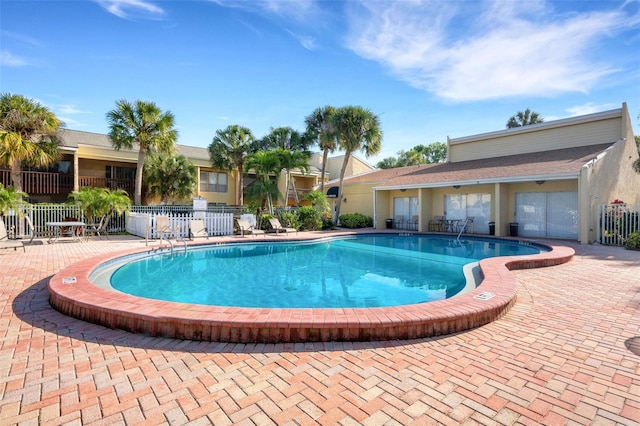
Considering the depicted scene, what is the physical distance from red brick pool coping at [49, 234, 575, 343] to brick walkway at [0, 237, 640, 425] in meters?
0.13

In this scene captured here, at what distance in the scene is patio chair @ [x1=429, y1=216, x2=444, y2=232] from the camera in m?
19.8

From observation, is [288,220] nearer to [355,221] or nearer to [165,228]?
[355,221]

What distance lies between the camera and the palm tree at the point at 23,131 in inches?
609

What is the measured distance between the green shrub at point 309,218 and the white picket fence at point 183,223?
4.75 meters

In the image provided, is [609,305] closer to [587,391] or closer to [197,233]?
[587,391]

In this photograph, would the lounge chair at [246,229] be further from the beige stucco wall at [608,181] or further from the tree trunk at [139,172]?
the beige stucco wall at [608,181]

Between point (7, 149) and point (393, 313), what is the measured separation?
19.6 m

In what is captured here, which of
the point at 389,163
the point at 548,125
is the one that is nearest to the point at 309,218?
the point at 548,125

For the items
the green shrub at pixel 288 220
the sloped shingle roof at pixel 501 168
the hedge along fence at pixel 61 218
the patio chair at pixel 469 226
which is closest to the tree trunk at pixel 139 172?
the hedge along fence at pixel 61 218

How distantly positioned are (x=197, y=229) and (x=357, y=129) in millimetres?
12294

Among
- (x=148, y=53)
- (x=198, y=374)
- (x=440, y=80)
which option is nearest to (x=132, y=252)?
(x=148, y=53)

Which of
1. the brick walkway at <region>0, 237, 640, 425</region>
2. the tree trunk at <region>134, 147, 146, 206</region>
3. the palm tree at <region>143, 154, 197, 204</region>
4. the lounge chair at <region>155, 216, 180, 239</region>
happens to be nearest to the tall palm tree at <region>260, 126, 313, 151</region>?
the palm tree at <region>143, 154, 197, 204</region>

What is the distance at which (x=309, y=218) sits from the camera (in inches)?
790

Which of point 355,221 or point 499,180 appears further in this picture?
point 355,221
